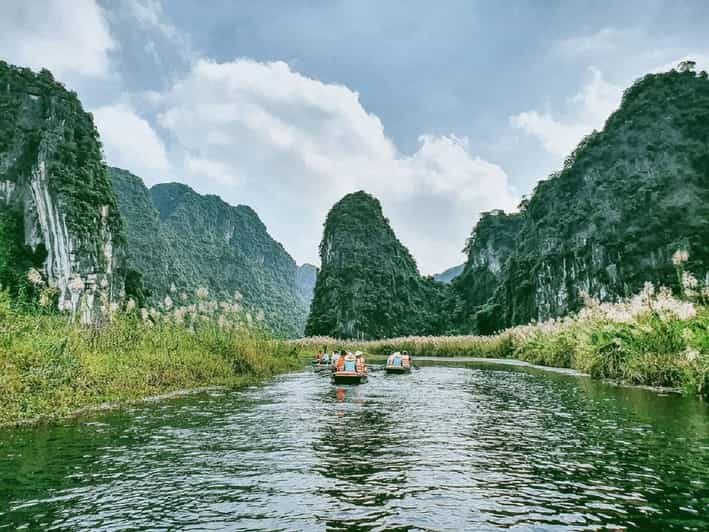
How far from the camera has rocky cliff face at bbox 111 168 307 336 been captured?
11594cm

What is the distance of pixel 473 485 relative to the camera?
21.7 feet

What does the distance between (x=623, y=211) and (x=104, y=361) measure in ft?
243

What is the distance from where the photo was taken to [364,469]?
24.4 ft

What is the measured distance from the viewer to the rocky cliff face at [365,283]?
104 m

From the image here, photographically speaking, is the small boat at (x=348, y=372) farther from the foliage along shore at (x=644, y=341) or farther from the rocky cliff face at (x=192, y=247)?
the rocky cliff face at (x=192, y=247)

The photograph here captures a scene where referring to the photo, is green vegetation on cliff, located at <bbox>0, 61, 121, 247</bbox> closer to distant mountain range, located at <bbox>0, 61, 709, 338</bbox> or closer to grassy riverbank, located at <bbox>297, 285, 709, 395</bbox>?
distant mountain range, located at <bbox>0, 61, 709, 338</bbox>

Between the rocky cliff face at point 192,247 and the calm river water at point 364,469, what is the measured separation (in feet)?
264

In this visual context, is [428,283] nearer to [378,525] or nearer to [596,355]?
[596,355]

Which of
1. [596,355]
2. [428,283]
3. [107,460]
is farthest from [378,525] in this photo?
[428,283]

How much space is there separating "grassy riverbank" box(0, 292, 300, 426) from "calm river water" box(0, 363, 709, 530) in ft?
3.68

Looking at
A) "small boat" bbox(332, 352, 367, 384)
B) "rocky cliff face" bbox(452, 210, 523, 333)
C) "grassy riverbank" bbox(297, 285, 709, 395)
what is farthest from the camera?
"rocky cliff face" bbox(452, 210, 523, 333)

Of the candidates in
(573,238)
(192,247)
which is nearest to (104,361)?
(573,238)

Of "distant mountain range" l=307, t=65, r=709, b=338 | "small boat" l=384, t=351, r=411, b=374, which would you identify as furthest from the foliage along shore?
"distant mountain range" l=307, t=65, r=709, b=338

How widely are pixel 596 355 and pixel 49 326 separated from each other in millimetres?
17674
